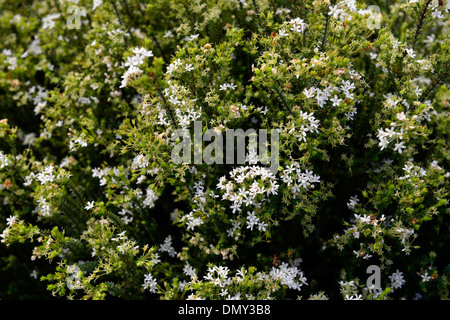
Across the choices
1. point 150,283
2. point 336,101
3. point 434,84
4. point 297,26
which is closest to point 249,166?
point 336,101

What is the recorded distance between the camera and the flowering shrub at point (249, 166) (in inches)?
118

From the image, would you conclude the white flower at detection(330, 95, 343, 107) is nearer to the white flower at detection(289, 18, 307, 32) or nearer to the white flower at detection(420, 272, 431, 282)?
the white flower at detection(289, 18, 307, 32)

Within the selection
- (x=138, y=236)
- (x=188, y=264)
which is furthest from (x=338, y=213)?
(x=138, y=236)

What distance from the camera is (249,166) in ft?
10.5

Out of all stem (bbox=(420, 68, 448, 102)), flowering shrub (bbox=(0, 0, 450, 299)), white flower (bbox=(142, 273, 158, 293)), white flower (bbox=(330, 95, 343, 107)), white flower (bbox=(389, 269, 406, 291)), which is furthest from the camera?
white flower (bbox=(389, 269, 406, 291))

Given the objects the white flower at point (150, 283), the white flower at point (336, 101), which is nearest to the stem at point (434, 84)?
the white flower at point (336, 101)

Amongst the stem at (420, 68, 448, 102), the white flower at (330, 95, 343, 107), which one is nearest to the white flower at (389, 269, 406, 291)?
the stem at (420, 68, 448, 102)

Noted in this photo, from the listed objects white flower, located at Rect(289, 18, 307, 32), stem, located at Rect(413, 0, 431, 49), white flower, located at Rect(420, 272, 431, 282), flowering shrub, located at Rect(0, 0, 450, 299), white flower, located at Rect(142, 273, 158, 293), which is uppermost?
stem, located at Rect(413, 0, 431, 49)

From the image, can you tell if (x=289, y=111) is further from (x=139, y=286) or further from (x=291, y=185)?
(x=139, y=286)

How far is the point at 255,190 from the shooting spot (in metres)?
2.83

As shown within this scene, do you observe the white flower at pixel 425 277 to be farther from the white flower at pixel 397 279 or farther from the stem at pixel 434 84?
the stem at pixel 434 84

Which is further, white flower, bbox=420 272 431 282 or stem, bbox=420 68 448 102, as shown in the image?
white flower, bbox=420 272 431 282

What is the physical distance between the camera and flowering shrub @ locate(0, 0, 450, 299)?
299cm

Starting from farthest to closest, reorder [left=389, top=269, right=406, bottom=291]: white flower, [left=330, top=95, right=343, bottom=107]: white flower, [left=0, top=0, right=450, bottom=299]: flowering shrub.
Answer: [left=389, top=269, right=406, bottom=291]: white flower < [left=0, top=0, right=450, bottom=299]: flowering shrub < [left=330, top=95, right=343, bottom=107]: white flower
